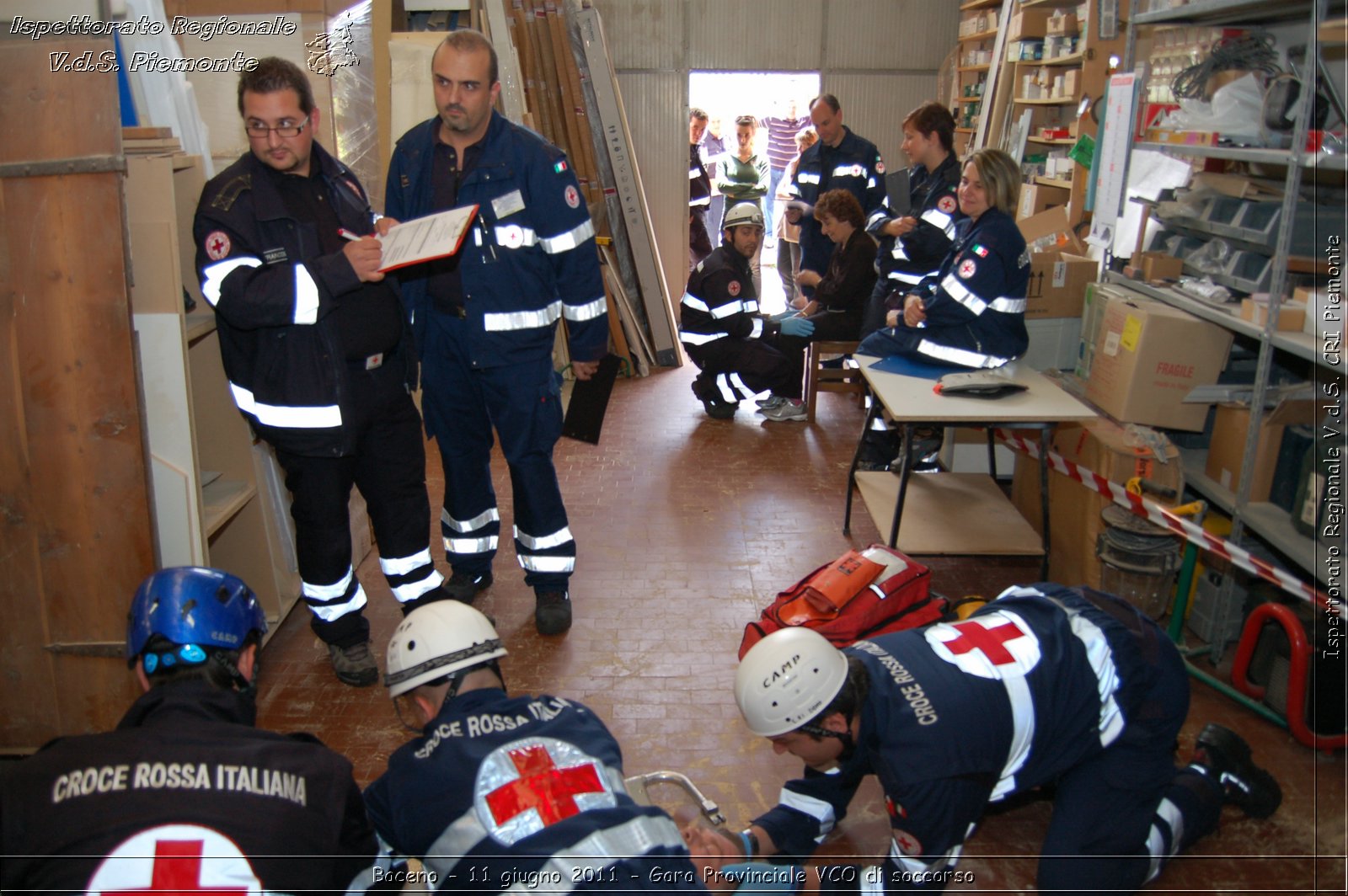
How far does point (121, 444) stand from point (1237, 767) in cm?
346

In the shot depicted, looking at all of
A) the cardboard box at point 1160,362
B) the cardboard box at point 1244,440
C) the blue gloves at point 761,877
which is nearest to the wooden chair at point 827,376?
the cardboard box at point 1160,362

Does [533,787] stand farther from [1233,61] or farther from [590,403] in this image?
[1233,61]

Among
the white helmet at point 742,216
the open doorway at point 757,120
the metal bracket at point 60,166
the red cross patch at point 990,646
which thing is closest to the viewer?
the red cross patch at point 990,646

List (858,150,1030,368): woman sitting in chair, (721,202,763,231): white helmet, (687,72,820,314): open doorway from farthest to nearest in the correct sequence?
1. (687,72,820,314): open doorway
2. (721,202,763,231): white helmet
3. (858,150,1030,368): woman sitting in chair

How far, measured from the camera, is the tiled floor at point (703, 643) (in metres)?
2.86

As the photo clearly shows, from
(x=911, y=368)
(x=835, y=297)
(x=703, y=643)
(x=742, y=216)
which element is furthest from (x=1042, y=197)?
(x=703, y=643)

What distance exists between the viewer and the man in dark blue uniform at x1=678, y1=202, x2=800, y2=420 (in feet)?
20.8

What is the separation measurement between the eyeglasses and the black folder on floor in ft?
4.97

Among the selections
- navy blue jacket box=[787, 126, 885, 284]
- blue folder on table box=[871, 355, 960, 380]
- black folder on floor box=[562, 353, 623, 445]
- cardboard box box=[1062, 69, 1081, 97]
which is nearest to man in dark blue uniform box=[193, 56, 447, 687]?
black folder on floor box=[562, 353, 623, 445]

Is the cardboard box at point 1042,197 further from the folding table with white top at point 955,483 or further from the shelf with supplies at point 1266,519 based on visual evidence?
the shelf with supplies at point 1266,519

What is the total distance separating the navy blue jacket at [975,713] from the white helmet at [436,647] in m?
0.89

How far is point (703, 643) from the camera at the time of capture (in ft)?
12.7

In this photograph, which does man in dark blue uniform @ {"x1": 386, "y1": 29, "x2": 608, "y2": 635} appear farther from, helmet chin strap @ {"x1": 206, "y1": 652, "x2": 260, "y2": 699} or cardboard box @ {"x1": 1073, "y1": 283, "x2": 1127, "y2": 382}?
cardboard box @ {"x1": 1073, "y1": 283, "x2": 1127, "y2": 382}

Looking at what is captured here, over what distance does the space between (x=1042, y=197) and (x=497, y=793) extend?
798 cm
